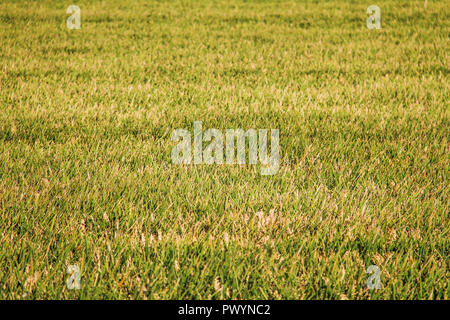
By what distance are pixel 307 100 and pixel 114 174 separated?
2.71 meters

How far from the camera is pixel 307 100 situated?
4.39 m

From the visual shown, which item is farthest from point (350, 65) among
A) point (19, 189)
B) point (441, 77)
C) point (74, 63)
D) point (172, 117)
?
point (19, 189)

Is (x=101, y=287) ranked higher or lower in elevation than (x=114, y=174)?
lower

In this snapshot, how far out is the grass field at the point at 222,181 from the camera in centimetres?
173

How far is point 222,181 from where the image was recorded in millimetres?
2568

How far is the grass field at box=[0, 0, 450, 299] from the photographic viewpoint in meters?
1.73

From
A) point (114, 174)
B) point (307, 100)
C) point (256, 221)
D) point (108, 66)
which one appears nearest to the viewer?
point (256, 221)

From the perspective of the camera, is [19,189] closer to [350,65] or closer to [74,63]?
[74,63]

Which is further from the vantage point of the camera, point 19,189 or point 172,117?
point 172,117

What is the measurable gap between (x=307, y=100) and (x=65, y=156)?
112 inches
